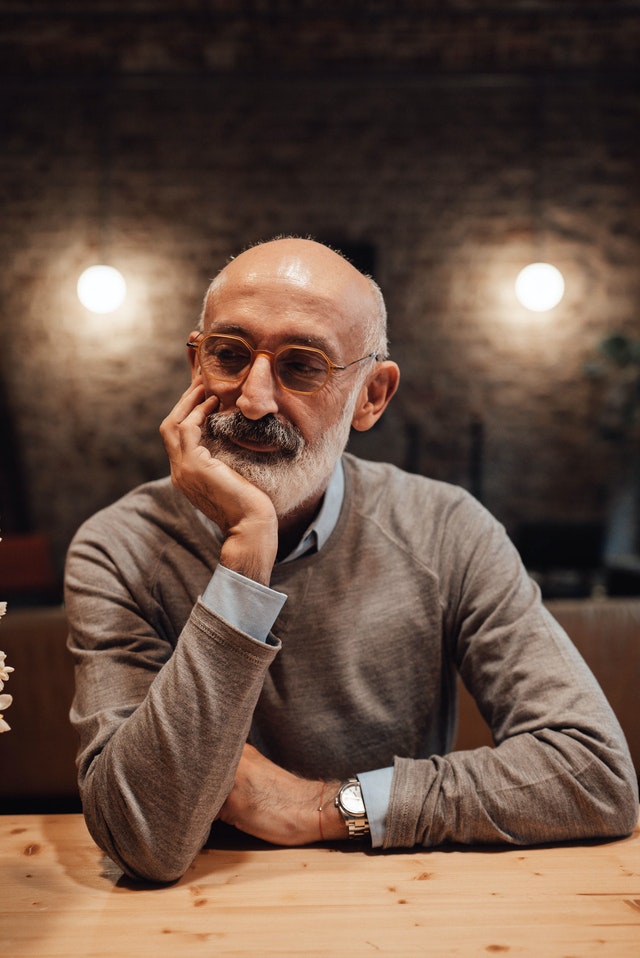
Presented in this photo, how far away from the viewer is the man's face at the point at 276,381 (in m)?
1.26

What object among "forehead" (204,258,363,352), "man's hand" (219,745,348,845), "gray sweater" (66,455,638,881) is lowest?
"man's hand" (219,745,348,845)

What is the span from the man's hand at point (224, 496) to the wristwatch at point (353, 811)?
32 centimetres

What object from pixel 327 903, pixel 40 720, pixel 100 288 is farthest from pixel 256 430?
pixel 100 288

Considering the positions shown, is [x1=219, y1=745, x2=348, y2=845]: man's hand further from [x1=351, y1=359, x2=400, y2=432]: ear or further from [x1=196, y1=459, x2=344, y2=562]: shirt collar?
[x1=351, y1=359, x2=400, y2=432]: ear

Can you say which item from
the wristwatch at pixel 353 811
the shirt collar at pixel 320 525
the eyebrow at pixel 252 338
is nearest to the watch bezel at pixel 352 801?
the wristwatch at pixel 353 811

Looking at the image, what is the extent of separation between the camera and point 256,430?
1.26 m

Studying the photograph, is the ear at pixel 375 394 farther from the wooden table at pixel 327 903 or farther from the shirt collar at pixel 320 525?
the wooden table at pixel 327 903

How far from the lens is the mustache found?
4.12 feet

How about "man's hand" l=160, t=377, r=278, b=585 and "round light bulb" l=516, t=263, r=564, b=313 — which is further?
"round light bulb" l=516, t=263, r=564, b=313

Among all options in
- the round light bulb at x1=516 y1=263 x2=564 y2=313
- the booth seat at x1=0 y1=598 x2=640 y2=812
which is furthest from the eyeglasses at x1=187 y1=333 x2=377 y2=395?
the round light bulb at x1=516 y1=263 x2=564 y2=313

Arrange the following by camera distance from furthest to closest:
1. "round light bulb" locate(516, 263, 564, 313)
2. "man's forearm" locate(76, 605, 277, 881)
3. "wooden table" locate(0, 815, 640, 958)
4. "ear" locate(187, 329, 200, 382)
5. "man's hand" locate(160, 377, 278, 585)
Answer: "round light bulb" locate(516, 263, 564, 313) → "ear" locate(187, 329, 200, 382) → "man's hand" locate(160, 377, 278, 585) → "man's forearm" locate(76, 605, 277, 881) → "wooden table" locate(0, 815, 640, 958)

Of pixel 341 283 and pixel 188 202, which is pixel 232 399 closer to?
pixel 341 283

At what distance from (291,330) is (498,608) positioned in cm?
58

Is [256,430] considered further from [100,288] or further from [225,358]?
[100,288]
